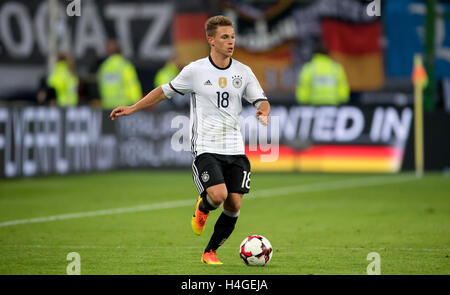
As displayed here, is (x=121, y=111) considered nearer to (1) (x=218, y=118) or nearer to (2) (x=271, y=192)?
(1) (x=218, y=118)

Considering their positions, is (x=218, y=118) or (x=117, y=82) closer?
(x=218, y=118)

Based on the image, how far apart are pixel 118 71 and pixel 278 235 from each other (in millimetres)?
13040

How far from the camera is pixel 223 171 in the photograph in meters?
9.05

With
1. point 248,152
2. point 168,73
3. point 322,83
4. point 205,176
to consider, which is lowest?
point 248,152

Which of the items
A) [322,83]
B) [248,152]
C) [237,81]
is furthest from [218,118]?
[322,83]

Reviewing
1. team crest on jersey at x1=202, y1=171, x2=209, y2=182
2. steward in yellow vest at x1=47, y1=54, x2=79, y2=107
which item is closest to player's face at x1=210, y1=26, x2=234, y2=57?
team crest on jersey at x1=202, y1=171, x2=209, y2=182

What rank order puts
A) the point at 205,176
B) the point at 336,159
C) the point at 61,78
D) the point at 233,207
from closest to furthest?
the point at 205,176
the point at 233,207
the point at 336,159
the point at 61,78

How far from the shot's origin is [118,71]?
23641 millimetres

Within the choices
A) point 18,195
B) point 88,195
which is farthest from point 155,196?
point 18,195

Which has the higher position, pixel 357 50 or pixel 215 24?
pixel 357 50

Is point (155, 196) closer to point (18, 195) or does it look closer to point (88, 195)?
point (88, 195)

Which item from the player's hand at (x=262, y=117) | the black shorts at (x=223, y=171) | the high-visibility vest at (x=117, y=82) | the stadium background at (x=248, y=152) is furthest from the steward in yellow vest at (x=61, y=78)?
the player's hand at (x=262, y=117)

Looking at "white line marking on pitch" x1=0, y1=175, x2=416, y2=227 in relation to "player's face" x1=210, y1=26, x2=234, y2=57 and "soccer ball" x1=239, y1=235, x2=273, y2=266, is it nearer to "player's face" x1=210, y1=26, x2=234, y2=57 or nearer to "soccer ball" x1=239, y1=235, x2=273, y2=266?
"soccer ball" x1=239, y1=235, x2=273, y2=266

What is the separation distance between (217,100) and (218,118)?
0.51ft
